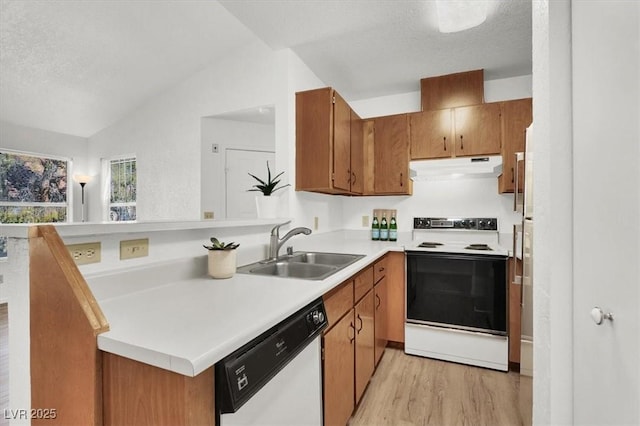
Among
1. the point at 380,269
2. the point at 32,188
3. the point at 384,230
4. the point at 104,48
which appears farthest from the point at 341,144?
the point at 32,188

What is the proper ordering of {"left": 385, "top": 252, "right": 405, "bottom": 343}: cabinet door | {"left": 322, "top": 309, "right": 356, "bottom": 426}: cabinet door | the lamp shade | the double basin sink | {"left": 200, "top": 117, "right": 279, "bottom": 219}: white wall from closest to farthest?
1. {"left": 322, "top": 309, "right": 356, "bottom": 426}: cabinet door
2. the double basin sink
3. {"left": 385, "top": 252, "right": 405, "bottom": 343}: cabinet door
4. {"left": 200, "top": 117, "right": 279, "bottom": 219}: white wall
5. the lamp shade

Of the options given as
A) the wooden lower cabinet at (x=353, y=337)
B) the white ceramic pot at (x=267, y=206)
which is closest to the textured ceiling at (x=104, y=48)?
the white ceramic pot at (x=267, y=206)

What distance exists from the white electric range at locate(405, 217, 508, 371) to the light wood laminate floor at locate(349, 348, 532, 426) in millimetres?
115

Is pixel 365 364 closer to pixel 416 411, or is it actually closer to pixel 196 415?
pixel 416 411

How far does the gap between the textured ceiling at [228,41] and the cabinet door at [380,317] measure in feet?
6.15

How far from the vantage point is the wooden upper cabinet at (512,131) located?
→ 255 cm

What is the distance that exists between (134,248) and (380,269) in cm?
174

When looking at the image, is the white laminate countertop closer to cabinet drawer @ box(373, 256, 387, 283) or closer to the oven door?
cabinet drawer @ box(373, 256, 387, 283)

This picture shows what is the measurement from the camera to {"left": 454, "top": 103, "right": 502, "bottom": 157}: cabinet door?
2.63 m

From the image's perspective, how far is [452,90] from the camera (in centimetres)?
287

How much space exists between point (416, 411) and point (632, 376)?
1.52 metres

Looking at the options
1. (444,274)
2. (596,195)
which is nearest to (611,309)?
(596,195)

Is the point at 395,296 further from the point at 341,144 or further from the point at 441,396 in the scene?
the point at 341,144

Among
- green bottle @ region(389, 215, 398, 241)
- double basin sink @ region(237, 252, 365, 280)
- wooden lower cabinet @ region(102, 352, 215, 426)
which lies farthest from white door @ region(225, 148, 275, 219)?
wooden lower cabinet @ region(102, 352, 215, 426)
